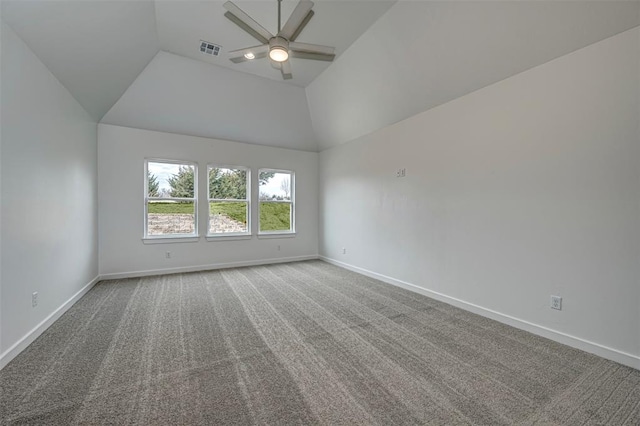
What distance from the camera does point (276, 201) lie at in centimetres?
606

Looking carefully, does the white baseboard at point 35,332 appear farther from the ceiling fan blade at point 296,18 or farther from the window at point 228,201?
the ceiling fan blade at point 296,18

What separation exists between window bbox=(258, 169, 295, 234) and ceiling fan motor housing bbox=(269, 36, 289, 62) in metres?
3.44

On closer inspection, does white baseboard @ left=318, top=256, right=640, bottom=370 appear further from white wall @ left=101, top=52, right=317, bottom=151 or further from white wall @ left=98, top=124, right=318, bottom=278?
white wall @ left=101, top=52, right=317, bottom=151

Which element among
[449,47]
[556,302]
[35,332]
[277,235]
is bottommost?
[35,332]

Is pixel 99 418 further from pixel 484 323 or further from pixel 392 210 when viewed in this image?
pixel 392 210

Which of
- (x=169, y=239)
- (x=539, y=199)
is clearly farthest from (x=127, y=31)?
(x=539, y=199)

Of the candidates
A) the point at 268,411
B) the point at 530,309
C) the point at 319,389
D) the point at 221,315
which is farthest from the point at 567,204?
the point at 221,315

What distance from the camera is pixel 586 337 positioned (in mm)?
2318

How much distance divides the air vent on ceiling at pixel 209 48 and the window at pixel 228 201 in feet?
7.13

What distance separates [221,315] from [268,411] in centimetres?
168

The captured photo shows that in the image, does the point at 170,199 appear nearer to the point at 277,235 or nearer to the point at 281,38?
the point at 277,235

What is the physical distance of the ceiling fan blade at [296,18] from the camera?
2123 millimetres

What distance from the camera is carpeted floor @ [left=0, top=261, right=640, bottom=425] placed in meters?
1.58

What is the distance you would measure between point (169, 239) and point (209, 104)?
2614 mm
